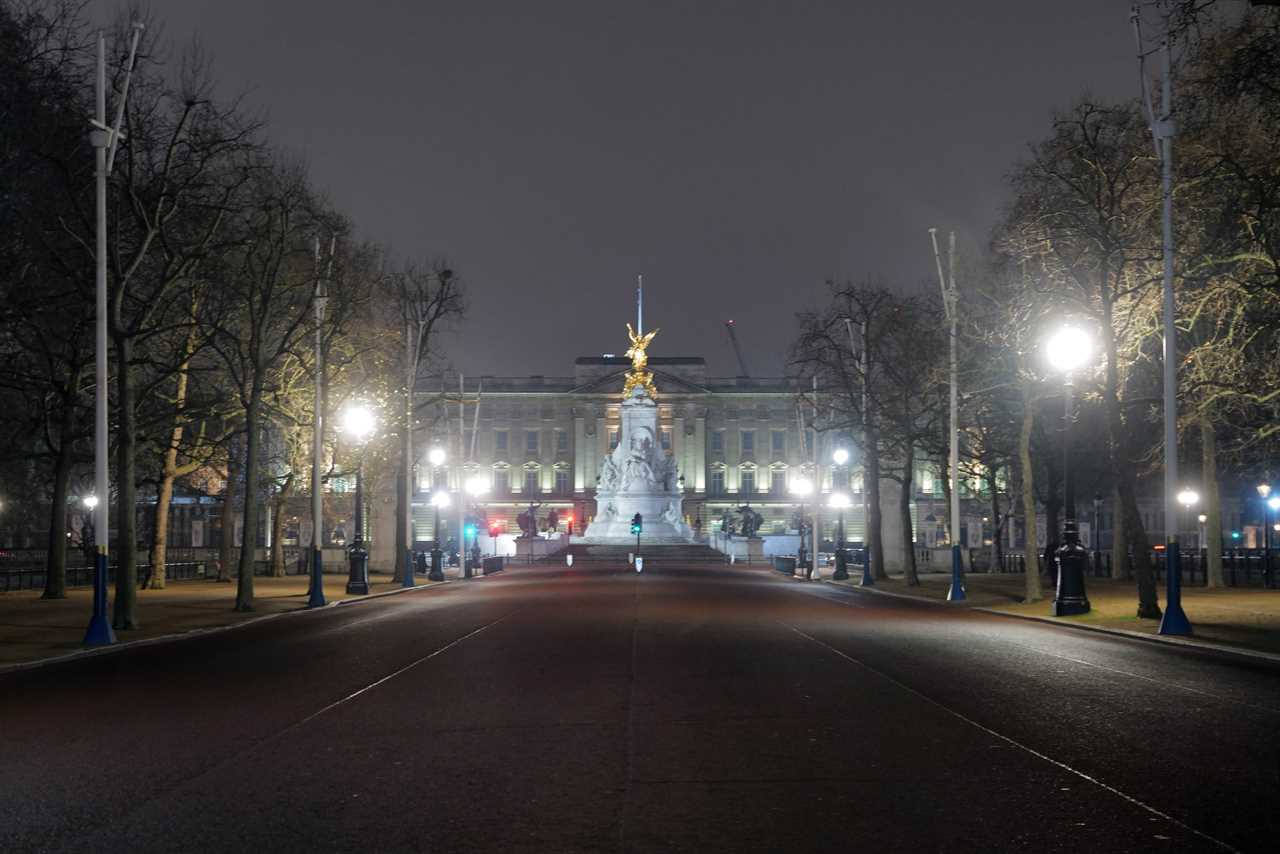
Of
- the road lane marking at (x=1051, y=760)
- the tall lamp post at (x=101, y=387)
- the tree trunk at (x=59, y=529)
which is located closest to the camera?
the road lane marking at (x=1051, y=760)

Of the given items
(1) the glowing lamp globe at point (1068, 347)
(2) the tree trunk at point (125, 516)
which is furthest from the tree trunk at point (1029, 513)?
(2) the tree trunk at point (125, 516)

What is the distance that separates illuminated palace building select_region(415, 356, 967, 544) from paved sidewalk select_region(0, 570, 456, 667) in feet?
361

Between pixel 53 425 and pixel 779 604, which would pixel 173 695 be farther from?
pixel 53 425

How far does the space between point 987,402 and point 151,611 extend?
99.9ft

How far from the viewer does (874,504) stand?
54.8m

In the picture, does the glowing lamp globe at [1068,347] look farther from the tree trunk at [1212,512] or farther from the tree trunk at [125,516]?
the tree trunk at [125,516]

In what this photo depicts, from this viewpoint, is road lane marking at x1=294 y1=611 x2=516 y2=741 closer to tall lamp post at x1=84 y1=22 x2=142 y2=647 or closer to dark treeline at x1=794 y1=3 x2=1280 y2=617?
tall lamp post at x1=84 y1=22 x2=142 y2=647

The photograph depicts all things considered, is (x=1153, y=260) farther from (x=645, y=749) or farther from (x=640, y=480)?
(x=640, y=480)

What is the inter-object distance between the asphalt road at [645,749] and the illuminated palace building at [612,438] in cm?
14072

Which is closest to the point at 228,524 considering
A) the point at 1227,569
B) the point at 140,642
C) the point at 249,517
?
the point at 249,517

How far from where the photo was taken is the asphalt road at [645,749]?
841cm

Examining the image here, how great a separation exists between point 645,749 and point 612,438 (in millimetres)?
150150

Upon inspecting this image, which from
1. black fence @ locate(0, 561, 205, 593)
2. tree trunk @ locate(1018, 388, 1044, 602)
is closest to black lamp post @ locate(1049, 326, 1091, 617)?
tree trunk @ locate(1018, 388, 1044, 602)

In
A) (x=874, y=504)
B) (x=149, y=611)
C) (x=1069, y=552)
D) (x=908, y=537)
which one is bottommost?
(x=149, y=611)
